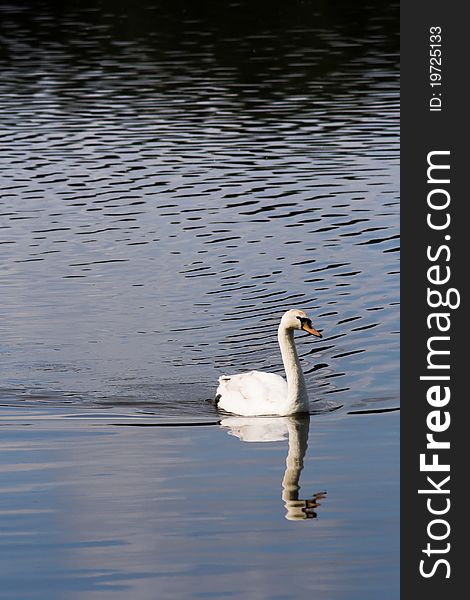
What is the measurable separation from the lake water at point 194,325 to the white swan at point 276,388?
0.60 feet

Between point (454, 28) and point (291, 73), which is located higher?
point (454, 28)

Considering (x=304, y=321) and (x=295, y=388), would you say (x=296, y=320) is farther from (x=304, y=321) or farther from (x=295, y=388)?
(x=295, y=388)

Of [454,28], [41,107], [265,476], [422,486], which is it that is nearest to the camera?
[422,486]

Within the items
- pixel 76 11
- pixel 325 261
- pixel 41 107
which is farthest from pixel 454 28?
pixel 76 11

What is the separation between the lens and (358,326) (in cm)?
2136

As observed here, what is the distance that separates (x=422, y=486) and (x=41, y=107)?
31.5m

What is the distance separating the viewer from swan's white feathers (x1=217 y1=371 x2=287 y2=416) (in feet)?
58.2

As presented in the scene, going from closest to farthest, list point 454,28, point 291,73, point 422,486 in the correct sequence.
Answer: point 422,486 < point 454,28 < point 291,73

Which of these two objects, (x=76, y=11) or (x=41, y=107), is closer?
(x=41, y=107)

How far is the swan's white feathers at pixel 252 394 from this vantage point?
17.7 meters

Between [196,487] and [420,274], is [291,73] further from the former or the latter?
[196,487]

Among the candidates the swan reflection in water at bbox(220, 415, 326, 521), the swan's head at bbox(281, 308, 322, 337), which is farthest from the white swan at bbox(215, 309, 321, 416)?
the swan reflection in water at bbox(220, 415, 326, 521)

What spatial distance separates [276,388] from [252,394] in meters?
0.29

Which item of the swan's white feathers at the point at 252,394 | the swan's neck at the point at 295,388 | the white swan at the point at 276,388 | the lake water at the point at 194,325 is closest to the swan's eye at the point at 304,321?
the white swan at the point at 276,388
